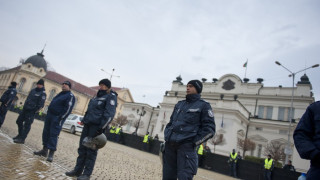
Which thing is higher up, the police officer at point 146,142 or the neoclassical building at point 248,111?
the neoclassical building at point 248,111

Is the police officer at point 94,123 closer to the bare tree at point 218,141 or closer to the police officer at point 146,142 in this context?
the police officer at point 146,142

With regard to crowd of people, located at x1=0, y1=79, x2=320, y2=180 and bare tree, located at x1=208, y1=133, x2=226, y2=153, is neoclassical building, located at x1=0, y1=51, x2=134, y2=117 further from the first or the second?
crowd of people, located at x1=0, y1=79, x2=320, y2=180

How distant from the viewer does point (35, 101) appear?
24.0 feet

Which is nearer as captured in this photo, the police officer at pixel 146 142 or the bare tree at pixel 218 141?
the police officer at pixel 146 142

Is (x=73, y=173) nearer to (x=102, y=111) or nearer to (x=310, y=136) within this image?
(x=102, y=111)

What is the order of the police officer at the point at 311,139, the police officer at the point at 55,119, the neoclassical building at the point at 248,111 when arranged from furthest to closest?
1. the neoclassical building at the point at 248,111
2. the police officer at the point at 55,119
3. the police officer at the point at 311,139

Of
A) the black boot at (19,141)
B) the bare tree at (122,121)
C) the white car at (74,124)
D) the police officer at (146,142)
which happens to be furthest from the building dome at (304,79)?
the black boot at (19,141)

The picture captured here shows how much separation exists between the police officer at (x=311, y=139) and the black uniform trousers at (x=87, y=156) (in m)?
3.78

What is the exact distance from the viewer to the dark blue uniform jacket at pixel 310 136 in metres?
2.07

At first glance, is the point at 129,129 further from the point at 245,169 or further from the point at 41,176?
the point at 41,176

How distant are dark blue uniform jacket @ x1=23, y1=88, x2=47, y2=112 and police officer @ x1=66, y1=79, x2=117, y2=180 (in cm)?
338

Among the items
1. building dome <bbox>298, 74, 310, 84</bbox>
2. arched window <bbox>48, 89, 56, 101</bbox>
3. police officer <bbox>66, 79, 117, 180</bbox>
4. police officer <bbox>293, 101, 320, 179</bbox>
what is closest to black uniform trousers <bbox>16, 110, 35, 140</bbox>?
police officer <bbox>66, 79, 117, 180</bbox>

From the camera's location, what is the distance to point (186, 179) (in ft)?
10.1

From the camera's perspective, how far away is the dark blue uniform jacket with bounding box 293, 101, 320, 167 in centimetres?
207
